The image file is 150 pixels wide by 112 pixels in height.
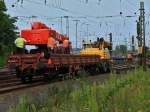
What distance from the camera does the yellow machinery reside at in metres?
44.9

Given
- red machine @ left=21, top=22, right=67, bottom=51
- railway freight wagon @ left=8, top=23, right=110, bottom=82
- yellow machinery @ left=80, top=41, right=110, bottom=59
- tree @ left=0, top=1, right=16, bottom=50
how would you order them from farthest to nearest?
1. tree @ left=0, top=1, right=16, bottom=50
2. yellow machinery @ left=80, top=41, right=110, bottom=59
3. red machine @ left=21, top=22, right=67, bottom=51
4. railway freight wagon @ left=8, top=23, right=110, bottom=82

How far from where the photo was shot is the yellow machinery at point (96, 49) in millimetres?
44900

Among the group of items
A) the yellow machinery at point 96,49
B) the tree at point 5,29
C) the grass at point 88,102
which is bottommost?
the grass at point 88,102

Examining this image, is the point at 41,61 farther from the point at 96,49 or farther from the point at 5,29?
the point at 5,29

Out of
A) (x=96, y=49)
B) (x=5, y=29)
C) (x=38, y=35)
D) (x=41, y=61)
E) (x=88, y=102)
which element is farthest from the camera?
(x=5, y=29)

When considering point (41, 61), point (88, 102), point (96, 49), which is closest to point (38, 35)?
point (41, 61)

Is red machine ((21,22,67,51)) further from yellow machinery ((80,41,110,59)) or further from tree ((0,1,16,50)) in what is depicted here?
tree ((0,1,16,50))

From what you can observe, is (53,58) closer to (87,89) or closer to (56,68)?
(56,68)

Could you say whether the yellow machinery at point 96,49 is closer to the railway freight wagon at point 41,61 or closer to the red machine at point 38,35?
the railway freight wagon at point 41,61

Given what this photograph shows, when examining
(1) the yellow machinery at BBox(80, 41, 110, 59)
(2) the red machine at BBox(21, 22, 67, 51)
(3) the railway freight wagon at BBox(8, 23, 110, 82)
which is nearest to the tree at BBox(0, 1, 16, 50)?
(1) the yellow machinery at BBox(80, 41, 110, 59)

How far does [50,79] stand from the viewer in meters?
30.2

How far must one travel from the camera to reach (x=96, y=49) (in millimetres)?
45344

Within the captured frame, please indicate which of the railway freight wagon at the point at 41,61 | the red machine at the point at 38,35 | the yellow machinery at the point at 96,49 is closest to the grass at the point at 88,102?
the railway freight wagon at the point at 41,61

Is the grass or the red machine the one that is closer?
the grass
